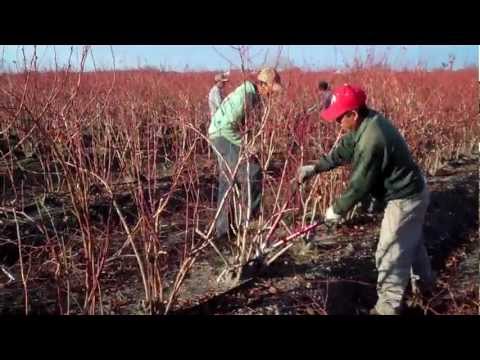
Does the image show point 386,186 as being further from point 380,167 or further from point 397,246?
point 397,246

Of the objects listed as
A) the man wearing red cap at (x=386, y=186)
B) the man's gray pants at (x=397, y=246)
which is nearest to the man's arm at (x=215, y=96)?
the man wearing red cap at (x=386, y=186)

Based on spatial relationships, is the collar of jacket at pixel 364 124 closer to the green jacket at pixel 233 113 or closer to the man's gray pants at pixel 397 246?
the man's gray pants at pixel 397 246

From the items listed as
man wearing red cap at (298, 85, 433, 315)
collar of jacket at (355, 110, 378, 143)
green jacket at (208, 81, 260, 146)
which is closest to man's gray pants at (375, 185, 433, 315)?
man wearing red cap at (298, 85, 433, 315)

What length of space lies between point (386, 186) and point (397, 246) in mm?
353

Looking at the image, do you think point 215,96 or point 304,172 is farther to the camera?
point 215,96

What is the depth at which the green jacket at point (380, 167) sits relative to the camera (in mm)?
2512

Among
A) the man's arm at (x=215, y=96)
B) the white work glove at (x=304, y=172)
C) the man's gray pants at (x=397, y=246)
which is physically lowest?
the man's gray pants at (x=397, y=246)

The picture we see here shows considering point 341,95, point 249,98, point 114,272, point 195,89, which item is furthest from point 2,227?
point 195,89

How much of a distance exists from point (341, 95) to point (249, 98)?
1.02 meters

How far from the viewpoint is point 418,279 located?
3.01 m

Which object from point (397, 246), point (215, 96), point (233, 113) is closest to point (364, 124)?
point (397, 246)

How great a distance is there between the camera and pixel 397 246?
268cm

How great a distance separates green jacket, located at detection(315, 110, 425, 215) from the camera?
2512 millimetres

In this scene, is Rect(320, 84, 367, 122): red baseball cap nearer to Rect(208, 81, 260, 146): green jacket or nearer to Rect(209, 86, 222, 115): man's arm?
Rect(208, 81, 260, 146): green jacket
